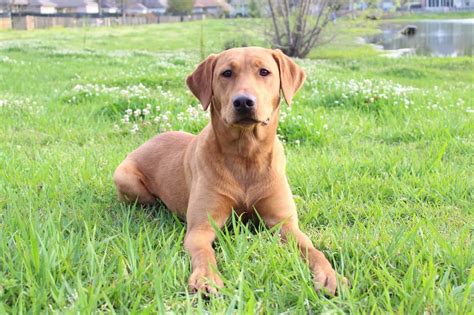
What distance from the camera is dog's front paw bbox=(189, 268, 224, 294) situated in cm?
264

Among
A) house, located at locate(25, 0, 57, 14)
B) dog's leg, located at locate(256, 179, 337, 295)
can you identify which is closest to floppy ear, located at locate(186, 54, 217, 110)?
dog's leg, located at locate(256, 179, 337, 295)

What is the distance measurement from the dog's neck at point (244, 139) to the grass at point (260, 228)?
487 millimetres

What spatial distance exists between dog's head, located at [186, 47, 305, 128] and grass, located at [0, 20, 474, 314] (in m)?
0.68

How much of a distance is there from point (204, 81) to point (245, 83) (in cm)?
44

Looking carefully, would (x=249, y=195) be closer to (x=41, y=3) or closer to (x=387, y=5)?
(x=387, y=5)

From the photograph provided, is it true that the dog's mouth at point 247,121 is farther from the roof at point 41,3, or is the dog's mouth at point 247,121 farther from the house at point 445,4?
the roof at point 41,3

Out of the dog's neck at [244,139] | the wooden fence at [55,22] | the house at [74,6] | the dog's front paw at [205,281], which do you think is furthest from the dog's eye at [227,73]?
the house at [74,6]

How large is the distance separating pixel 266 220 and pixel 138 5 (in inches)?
3952

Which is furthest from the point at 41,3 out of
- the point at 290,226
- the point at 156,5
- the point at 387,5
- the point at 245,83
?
the point at 290,226

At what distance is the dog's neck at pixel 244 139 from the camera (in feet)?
11.8

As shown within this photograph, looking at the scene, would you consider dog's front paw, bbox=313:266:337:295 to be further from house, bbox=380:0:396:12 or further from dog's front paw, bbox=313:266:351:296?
house, bbox=380:0:396:12

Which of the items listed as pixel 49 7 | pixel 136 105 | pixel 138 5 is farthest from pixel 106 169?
pixel 138 5

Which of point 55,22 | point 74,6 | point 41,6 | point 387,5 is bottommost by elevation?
point 387,5

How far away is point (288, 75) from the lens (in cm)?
385
